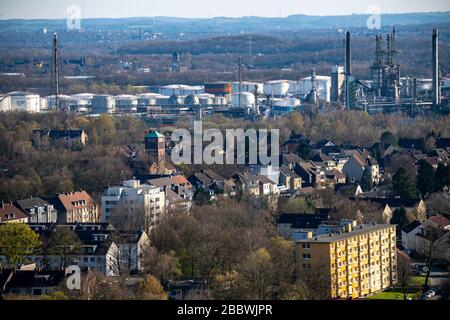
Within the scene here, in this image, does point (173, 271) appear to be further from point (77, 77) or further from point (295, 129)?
point (77, 77)

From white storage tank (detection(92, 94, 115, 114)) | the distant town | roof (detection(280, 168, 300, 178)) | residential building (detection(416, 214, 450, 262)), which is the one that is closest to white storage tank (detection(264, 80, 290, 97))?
white storage tank (detection(92, 94, 115, 114))

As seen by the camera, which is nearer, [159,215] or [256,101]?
[159,215]

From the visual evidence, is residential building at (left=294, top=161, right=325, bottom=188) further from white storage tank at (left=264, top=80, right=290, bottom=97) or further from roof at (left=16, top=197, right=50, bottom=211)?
white storage tank at (left=264, top=80, right=290, bottom=97)

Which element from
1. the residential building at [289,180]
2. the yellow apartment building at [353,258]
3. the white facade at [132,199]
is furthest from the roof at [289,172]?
the yellow apartment building at [353,258]

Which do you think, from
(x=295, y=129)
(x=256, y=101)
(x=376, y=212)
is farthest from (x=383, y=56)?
(x=376, y=212)

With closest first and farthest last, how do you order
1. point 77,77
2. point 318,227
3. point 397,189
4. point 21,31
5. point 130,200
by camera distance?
point 318,227 → point 130,200 → point 397,189 → point 77,77 → point 21,31
